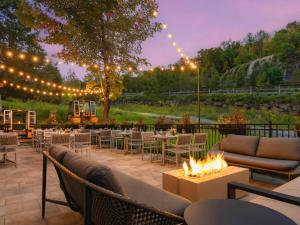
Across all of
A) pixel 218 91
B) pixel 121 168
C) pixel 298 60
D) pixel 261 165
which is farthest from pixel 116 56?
pixel 298 60

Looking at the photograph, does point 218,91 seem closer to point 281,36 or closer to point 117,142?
point 281,36

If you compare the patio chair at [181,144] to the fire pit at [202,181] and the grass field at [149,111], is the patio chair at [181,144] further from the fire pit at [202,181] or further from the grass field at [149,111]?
the grass field at [149,111]

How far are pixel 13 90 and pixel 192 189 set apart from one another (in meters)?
20.5

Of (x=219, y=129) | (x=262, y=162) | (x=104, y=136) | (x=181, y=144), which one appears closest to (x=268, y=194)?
(x=262, y=162)

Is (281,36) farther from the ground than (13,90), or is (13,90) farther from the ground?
(281,36)

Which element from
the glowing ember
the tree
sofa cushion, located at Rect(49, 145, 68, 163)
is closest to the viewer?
sofa cushion, located at Rect(49, 145, 68, 163)

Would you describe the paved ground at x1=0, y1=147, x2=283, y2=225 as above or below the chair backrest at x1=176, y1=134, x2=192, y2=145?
below

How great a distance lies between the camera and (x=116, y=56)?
47.6ft

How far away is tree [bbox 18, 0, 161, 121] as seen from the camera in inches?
500

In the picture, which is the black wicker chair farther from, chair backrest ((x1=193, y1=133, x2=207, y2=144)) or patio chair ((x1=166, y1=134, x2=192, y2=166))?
chair backrest ((x1=193, y1=133, x2=207, y2=144))

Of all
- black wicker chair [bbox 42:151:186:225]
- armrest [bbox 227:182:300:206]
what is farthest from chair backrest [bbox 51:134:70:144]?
armrest [bbox 227:182:300:206]

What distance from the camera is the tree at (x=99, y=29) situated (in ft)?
41.7

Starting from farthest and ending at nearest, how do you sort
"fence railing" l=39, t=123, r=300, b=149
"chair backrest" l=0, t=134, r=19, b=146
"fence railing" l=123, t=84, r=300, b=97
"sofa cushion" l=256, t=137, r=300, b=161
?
"fence railing" l=123, t=84, r=300, b=97
"fence railing" l=39, t=123, r=300, b=149
"chair backrest" l=0, t=134, r=19, b=146
"sofa cushion" l=256, t=137, r=300, b=161

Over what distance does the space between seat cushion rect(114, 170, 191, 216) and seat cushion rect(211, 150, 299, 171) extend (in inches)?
95.3
